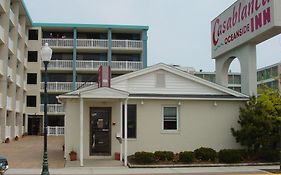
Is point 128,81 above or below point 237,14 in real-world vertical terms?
below

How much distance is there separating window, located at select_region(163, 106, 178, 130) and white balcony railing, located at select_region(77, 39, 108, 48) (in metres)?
35.9

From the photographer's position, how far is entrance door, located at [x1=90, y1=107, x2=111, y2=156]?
70.3ft

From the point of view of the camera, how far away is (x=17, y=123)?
49344mm

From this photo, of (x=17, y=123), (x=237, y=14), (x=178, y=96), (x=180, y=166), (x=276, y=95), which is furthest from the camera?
(x=17, y=123)

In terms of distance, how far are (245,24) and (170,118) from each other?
20.6ft

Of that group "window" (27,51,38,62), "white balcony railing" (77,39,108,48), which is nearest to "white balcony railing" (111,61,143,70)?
"white balcony railing" (77,39,108,48)

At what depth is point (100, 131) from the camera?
21.5 m

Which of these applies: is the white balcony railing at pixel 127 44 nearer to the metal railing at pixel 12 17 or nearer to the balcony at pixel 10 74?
the metal railing at pixel 12 17

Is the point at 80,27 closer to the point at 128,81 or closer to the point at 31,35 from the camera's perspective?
the point at 31,35

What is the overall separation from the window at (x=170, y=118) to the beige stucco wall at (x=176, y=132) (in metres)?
0.25

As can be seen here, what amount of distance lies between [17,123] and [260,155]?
34.9 m

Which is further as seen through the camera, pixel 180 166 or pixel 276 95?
pixel 276 95

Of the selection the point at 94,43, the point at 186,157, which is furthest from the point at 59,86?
the point at 186,157

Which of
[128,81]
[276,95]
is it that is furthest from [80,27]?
[276,95]
